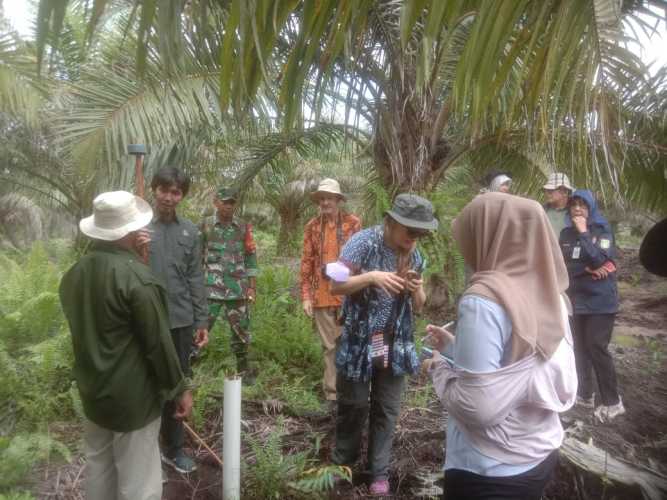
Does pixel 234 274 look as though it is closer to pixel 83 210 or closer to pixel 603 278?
pixel 603 278

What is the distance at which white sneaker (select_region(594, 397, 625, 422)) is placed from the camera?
13.6 feet

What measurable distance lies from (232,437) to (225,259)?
6.36ft

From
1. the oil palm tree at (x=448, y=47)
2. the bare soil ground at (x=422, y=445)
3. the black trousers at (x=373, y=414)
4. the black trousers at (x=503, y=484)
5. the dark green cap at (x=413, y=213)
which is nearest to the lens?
the oil palm tree at (x=448, y=47)

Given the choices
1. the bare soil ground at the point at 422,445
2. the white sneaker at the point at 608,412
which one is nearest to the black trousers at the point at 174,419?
the bare soil ground at the point at 422,445

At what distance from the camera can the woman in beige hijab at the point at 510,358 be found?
1.60 meters

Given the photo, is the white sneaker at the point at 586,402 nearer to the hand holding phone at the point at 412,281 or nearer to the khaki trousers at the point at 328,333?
the khaki trousers at the point at 328,333

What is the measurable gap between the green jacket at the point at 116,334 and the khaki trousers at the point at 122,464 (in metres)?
0.10

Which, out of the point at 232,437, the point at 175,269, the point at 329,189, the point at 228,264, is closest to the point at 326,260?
the point at 329,189

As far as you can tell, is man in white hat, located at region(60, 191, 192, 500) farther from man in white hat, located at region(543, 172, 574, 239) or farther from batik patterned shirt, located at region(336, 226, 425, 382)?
man in white hat, located at region(543, 172, 574, 239)

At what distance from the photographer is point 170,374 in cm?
226

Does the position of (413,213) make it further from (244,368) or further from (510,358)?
(244,368)

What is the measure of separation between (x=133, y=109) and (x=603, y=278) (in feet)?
13.7

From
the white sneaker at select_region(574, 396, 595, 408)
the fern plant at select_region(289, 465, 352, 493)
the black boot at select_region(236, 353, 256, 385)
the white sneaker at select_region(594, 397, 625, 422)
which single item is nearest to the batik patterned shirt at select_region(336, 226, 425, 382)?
the fern plant at select_region(289, 465, 352, 493)

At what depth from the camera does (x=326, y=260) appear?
4258 mm
